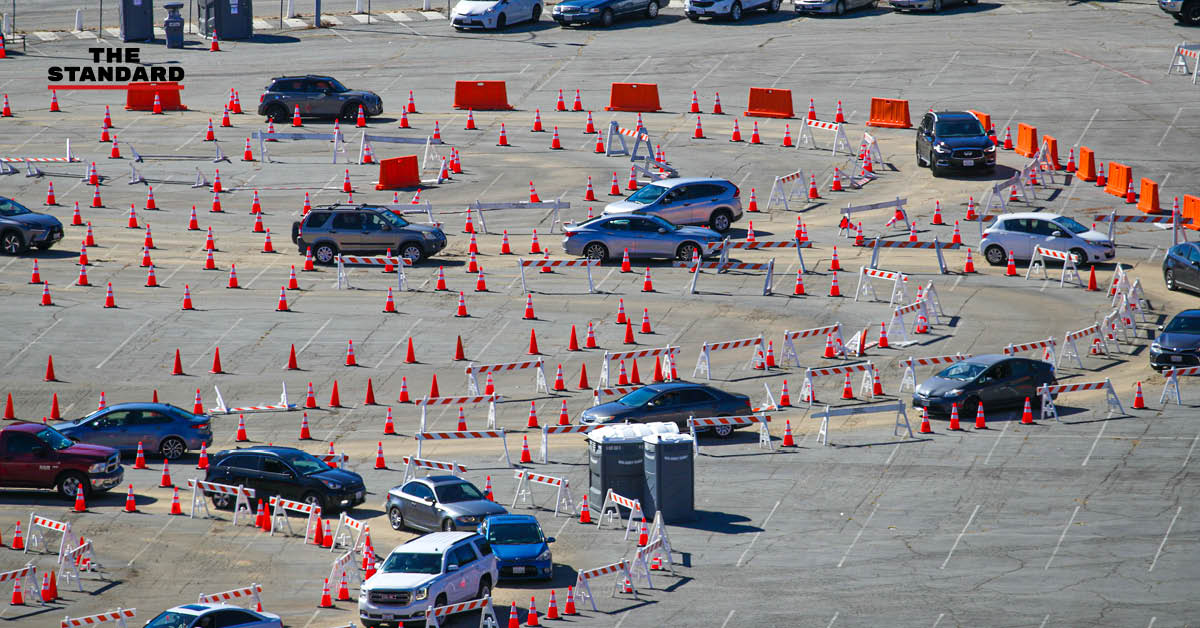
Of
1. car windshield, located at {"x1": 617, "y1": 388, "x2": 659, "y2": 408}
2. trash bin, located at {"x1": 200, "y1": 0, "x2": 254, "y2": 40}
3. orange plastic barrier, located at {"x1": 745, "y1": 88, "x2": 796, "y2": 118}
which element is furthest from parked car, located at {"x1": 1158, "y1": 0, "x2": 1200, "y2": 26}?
car windshield, located at {"x1": 617, "y1": 388, "x2": 659, "y2": 408}

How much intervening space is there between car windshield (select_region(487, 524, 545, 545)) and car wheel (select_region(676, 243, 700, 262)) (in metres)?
17.6

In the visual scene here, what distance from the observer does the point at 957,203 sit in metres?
46.5

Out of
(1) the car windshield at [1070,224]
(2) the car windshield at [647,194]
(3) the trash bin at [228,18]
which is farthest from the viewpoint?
(3) the trash bin at [228,18]

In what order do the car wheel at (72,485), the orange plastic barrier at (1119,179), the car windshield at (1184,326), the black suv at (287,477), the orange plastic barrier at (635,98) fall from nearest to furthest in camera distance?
the black suv at (287,477), the car wheel at (72,485), the car windshield at (1184,326), the orange plastic barrier at (1119,179), the orange plastic barrier at (635,98)

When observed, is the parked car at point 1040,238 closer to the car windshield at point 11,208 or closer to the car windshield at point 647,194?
the car windshield at point 647,194

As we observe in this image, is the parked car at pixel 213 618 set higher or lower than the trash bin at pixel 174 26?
lower

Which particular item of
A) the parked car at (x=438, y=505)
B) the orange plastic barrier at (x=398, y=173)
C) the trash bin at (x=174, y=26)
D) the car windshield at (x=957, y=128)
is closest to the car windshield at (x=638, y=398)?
the parked car at (x=438, y=505)

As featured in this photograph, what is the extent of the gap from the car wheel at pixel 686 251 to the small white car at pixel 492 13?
2484 cm

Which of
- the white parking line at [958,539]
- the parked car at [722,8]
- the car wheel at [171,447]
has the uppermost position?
the parked car at [722,8]

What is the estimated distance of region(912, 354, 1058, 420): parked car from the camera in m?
32.9

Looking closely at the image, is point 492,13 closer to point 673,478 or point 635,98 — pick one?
point 635,98

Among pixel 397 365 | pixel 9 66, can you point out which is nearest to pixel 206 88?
pixel 9 66

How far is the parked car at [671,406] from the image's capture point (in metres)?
32.0

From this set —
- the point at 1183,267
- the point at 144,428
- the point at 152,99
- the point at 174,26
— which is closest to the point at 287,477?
the point at 144,428
